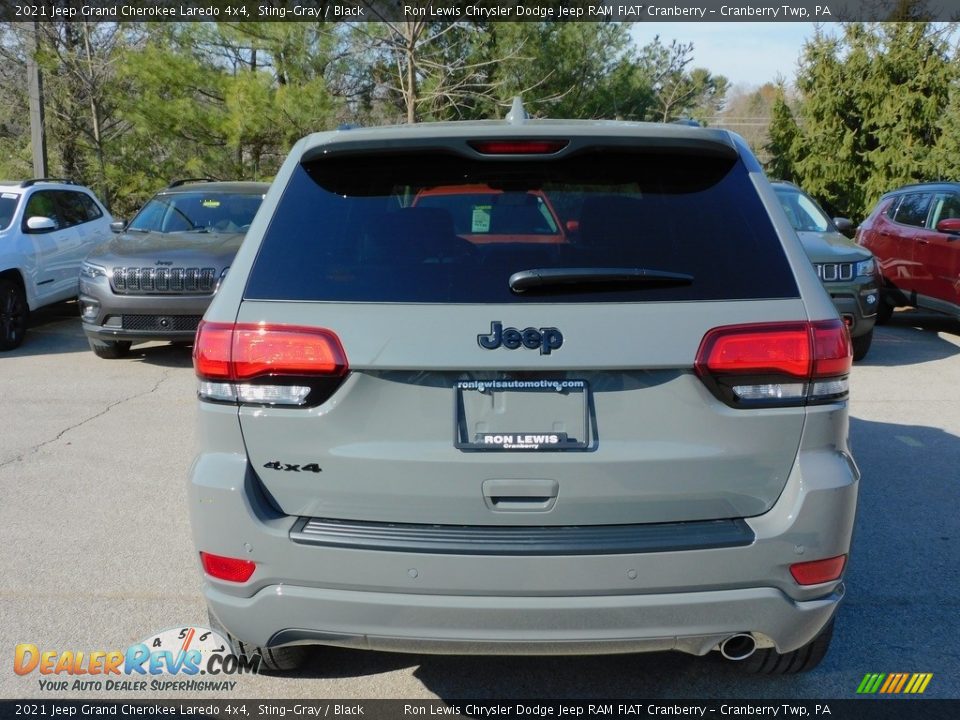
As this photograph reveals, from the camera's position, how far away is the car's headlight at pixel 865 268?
933cm

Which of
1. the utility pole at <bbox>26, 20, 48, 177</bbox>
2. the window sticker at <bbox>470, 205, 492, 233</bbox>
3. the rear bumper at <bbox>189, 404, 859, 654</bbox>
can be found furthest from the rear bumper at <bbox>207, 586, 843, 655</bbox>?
the utility pole at <bbox>26, 20, 48, 177</bbox>

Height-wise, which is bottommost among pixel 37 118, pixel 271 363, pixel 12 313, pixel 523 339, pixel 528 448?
pixel 12 313

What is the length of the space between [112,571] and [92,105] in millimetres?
18265

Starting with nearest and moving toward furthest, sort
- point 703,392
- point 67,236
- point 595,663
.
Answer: point 703,392
point 595,663
point 67,236

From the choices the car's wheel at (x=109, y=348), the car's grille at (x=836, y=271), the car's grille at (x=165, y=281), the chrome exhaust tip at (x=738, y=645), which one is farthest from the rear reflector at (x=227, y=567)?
the car's grille at (x=836, y=271)

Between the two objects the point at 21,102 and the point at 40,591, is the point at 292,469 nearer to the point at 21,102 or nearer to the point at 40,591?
the point at 40,591

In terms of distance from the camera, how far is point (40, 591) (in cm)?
404

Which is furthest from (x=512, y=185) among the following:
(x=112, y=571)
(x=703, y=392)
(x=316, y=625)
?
(x=112, y=571)

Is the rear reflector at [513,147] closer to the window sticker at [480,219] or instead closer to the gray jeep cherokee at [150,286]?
the window sticker at [480,219]

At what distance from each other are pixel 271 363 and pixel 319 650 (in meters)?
1.36

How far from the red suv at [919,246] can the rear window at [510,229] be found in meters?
8.40

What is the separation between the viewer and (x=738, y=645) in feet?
9.06
